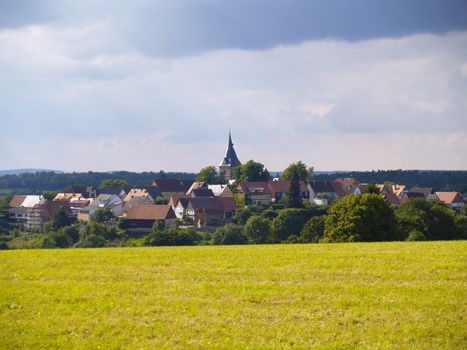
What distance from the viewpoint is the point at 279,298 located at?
50.6 feet

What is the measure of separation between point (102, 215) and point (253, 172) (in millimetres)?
45721

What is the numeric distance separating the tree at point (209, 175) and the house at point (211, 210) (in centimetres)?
3933

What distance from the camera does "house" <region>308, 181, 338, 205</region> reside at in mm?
155375

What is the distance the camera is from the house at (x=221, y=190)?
15375 cm

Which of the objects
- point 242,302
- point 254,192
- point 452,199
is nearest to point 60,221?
point 254,192

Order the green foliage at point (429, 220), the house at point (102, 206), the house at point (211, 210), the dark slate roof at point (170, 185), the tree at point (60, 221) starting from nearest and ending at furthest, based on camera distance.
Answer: the green foliage at point (429, 220) → the house at point (211, 210) → the tree at point (60, 221) → the house at point (102, 206) → the dark slate roof at point (170, 185)

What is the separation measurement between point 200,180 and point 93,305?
163997 millimetres

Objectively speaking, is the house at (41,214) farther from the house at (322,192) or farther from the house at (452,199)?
the house at (452,199)

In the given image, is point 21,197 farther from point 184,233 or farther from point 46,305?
point 46,305

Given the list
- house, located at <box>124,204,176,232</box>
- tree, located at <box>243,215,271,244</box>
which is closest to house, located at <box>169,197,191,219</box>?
house, located at <box>124,204,176,232</box>

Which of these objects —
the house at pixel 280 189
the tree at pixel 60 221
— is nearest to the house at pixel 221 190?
the house at pixel 280 189

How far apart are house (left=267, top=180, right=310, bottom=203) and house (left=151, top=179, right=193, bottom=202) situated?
36050 millimetres

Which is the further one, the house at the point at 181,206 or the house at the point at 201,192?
the house at the point at 201,192

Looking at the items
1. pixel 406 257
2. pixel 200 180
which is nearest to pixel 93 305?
pixel 406 257
